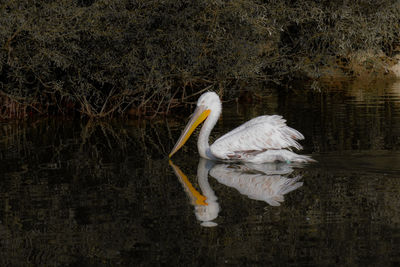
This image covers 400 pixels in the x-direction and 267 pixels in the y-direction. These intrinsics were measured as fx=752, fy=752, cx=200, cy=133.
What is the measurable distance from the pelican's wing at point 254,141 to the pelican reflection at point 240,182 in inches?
6.5

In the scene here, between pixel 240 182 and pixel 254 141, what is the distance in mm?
1347

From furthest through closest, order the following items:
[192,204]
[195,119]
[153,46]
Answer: [153,46] < [195,119] < [192,204]

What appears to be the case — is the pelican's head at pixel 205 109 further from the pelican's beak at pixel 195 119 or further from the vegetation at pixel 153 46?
the vegetation at pixel 153 46

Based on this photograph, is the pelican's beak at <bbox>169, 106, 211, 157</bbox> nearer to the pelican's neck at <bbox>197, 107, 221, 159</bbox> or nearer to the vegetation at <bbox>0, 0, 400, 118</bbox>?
the pelican's neck at <bbox>197, 107, 221, 159</bbox>

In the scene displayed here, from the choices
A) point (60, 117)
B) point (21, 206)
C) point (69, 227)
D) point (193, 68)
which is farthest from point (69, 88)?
point (69, 227)

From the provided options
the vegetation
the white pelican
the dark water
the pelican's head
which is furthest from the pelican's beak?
the vegetation

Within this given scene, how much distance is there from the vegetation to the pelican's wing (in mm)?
4577

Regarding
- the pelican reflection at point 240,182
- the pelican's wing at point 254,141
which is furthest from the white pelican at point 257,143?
the pelican reflection at point 240,182

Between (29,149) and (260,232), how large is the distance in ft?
20.1

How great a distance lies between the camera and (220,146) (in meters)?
9.54

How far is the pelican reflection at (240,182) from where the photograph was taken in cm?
707

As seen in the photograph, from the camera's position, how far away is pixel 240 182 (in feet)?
27.1

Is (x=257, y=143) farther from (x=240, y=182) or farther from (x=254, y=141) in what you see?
(x=240, y=182)

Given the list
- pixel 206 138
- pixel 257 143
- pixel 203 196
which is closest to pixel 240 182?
pixel 203 196
